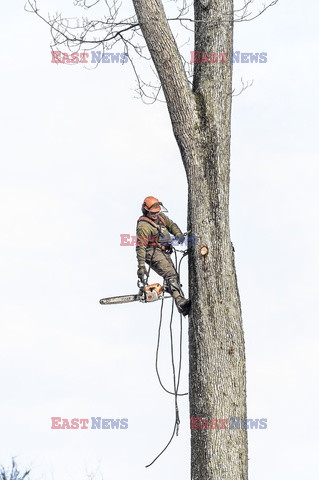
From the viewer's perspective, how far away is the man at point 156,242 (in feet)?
29.3

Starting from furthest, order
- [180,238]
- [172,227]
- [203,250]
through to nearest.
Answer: [172,227] → [180,238] → [203,250]

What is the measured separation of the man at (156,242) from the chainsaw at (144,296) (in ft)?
0.31

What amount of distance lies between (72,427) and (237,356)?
2708 millimetres

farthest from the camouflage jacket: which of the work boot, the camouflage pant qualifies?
the work boot

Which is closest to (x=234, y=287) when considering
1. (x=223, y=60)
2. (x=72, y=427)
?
(x=223, y=60)

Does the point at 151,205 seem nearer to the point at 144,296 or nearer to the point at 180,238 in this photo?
the point at 180,238

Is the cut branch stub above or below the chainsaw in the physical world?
above

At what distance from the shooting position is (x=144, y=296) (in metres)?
8.89

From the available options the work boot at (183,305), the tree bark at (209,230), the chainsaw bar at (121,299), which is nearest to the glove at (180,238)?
the tree bark at (209,230)

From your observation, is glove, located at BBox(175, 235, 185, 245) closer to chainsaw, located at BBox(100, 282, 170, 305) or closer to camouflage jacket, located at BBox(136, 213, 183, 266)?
camouflage jacket, located at BBox(136, 213, 183, 266)

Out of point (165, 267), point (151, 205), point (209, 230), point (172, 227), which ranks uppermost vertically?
point (151, 205)

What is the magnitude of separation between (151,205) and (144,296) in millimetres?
990

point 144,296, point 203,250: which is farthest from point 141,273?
point 203,250

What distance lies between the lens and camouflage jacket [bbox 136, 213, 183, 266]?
352 inches
